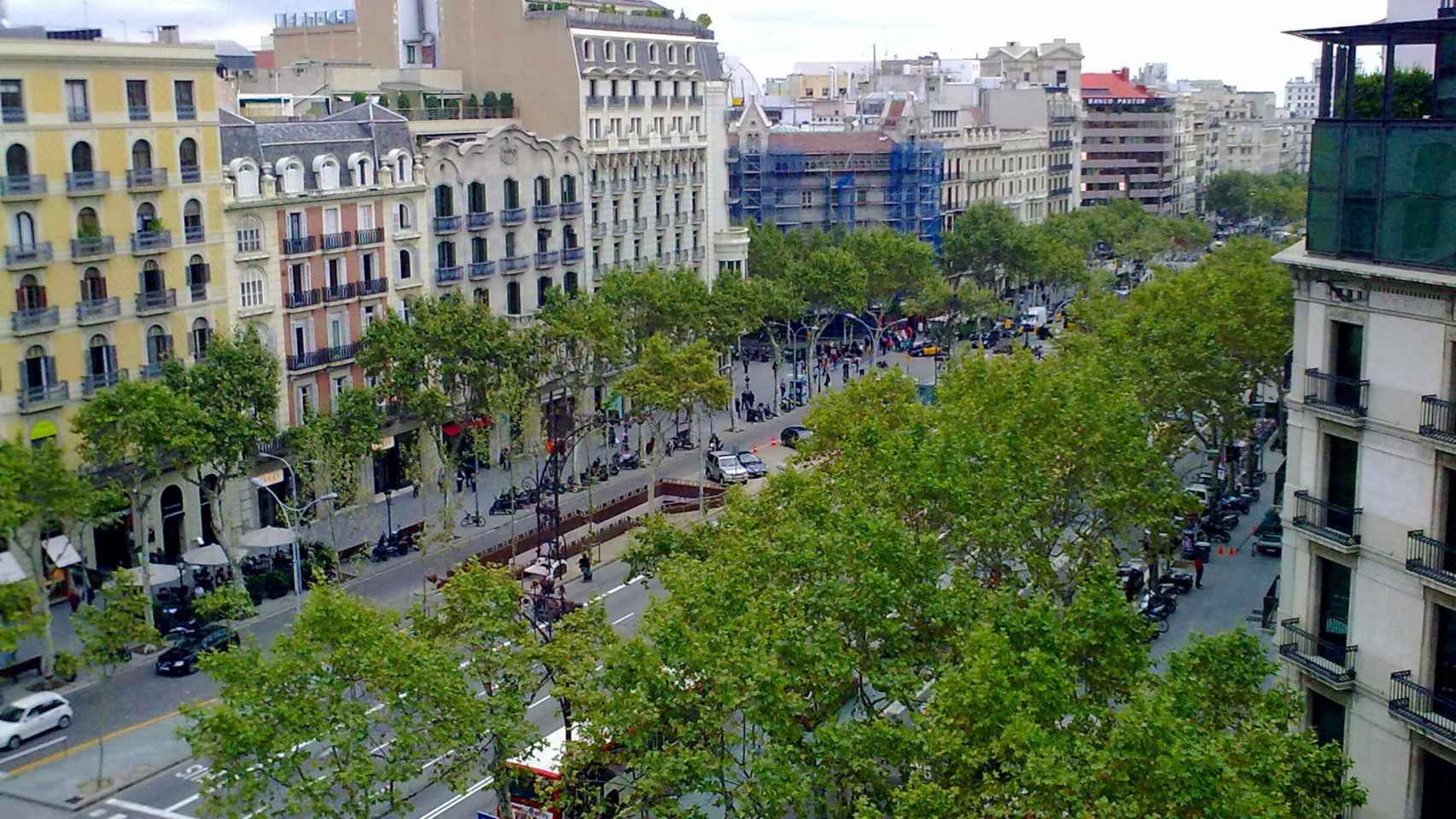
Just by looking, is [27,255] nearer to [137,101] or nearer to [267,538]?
[137,101]

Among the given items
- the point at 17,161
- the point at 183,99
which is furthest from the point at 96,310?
the point at 183,99

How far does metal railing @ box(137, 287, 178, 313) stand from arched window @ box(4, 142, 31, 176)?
686 cm

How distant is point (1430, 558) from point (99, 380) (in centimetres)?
4936

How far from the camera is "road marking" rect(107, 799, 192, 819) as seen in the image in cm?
4206

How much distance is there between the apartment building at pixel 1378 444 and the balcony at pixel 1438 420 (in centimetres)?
4

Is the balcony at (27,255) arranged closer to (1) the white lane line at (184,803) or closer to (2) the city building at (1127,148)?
(1) the white lane line at (184,803)

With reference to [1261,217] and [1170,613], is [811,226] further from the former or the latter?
[1261,217]

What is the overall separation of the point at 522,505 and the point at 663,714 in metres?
42.6

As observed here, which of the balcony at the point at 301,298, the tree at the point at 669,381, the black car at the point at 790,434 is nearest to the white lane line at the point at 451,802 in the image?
the tree at the point at 669,381

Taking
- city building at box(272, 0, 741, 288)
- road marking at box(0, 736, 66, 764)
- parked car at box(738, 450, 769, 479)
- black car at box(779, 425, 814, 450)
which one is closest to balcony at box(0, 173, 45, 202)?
road marking at box(0, 736, 66, 764)

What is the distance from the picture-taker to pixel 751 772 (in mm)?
31094

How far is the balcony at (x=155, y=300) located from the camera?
208 feet

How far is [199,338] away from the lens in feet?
219

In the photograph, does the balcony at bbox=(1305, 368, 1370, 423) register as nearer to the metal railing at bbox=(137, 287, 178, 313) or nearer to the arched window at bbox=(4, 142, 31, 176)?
the metal railing at bbox=(137, 287, 178, 313)
